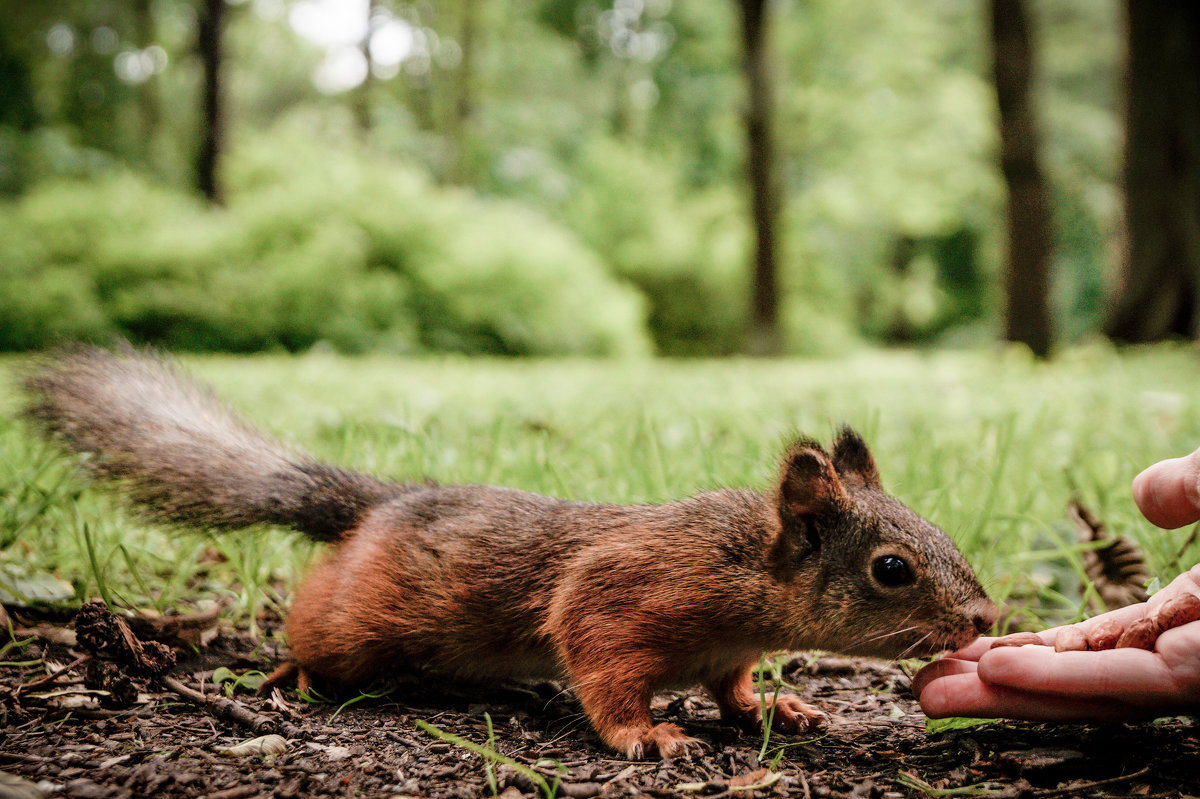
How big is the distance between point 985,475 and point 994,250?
90.7 feet

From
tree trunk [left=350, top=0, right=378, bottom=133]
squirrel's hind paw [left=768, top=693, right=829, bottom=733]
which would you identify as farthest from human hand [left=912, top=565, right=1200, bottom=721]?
tree trunk [left=350, top=0, right=378, bottom=133]

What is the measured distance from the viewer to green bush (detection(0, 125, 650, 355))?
438 inches

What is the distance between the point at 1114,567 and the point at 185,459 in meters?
2.63

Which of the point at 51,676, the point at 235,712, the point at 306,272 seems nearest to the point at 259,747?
the point at 235,712

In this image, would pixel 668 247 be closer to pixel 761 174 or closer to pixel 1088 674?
pixel 761 174

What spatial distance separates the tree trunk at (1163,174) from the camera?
1098cm

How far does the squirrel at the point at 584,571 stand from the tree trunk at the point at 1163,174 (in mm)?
10822

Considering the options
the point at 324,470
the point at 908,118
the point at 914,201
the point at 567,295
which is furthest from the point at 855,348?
the point at 324,470

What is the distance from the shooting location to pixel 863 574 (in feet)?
6.59

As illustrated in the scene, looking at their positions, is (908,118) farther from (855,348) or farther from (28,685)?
(28,685)

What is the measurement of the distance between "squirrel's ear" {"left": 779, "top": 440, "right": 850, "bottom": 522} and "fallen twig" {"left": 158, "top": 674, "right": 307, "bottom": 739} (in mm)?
1157

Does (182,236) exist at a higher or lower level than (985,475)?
higher

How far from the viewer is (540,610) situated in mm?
2141

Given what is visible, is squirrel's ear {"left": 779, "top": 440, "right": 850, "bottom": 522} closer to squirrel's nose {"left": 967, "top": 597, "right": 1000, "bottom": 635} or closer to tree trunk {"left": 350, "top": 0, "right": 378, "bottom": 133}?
squirrel's nose {"left": 967, "top": 597, "right": 1000, "bottom": 635}
